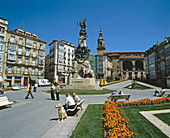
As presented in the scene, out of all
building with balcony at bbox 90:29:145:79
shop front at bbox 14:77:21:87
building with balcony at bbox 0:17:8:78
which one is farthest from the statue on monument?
building with balcony at bbox 90:29:145:79

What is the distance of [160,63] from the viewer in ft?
140

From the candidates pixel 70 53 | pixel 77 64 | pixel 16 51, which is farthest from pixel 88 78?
pixel 70 53

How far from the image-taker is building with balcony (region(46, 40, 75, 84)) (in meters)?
46.0

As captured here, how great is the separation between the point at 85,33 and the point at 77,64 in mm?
7022

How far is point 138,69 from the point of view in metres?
81.6

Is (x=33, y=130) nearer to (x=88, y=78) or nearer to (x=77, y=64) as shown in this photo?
(x=88, y=78)

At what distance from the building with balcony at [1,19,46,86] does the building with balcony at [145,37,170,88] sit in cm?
4147

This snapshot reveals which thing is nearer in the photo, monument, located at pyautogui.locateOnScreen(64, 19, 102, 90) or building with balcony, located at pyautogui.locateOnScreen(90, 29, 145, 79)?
monument, located at pyautogui.locateOnScreen(64, 19, 102, 90)

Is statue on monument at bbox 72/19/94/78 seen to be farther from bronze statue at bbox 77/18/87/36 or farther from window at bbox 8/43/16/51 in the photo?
window at bbox 8/43/16/51

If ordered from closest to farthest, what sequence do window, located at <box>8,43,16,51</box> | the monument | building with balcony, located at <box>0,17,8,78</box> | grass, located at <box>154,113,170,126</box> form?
grass, located at <box>154,113,170,126</box> → the monument → building with balcony, located at <box>0,17,8,78</box> → window, located at <box>8,43,16,51</box>

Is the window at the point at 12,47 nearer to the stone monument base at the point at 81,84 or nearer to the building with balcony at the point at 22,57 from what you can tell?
the building with balcony at the point at 22,57

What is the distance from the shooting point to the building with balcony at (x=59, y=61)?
46.0 meters

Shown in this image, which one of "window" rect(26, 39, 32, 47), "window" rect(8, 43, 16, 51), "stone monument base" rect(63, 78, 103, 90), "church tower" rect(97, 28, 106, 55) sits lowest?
"stone monument base" rect(63, 78, 103, 90)

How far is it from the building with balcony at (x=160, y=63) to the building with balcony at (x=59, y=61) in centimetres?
3368
